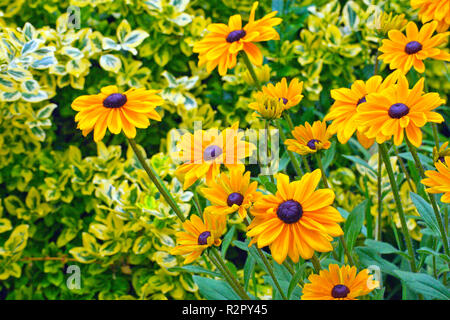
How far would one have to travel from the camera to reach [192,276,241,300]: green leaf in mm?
1037

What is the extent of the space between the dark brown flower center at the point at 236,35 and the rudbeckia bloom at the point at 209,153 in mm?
227

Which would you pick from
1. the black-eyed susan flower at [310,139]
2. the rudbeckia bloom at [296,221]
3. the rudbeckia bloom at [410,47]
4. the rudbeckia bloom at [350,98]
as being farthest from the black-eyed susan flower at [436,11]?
the rudbeckia bloom at [296,221]

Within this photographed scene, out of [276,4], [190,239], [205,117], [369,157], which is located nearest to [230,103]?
[205,117]

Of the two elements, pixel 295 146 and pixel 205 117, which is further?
pixel 205 117

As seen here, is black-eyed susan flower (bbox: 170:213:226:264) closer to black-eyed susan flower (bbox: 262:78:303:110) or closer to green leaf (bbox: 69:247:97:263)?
black-eyed susan flower (bbox: 262:78:303:110)

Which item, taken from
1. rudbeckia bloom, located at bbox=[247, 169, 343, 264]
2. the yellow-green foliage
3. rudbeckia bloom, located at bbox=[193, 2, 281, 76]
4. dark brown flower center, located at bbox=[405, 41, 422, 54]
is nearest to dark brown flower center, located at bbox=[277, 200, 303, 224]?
rudbeckia bloom, located at bbox=[247, 169, 343, 264]

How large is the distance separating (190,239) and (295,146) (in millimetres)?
238

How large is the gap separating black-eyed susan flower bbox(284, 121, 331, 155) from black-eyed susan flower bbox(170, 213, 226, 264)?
0.58 feet

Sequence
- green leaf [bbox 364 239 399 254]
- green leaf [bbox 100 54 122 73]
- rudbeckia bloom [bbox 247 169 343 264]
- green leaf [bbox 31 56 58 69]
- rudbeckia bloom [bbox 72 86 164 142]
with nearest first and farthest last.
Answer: rudbeckia bloom [bbox 247 169 343 264] < rudbeckia bloom [bbox 72 86 164 142] < green leaf [bbox 364 239 399 254] < green leaf [bbox 31 56 58 69] < green leaf [bbox 100 54 122 73]

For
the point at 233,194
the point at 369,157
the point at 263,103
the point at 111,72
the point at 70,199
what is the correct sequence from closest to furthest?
the point at 233,194 → the point at 263,103 → the point at 70,199 → the point at 111,72 → the point at 369,157

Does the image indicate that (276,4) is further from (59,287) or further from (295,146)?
(59,287)

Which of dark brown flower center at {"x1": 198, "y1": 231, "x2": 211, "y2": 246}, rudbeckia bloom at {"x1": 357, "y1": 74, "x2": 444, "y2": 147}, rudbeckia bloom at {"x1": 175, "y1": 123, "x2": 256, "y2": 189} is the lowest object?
dark brown flower center at {"x1": 198, "y1": 231, "x2": 211, "y2": 246}

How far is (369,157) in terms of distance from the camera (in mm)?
1657

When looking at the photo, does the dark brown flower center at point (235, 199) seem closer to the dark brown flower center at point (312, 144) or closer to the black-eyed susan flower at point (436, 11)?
the dark brown flower center at point (312, 144)
